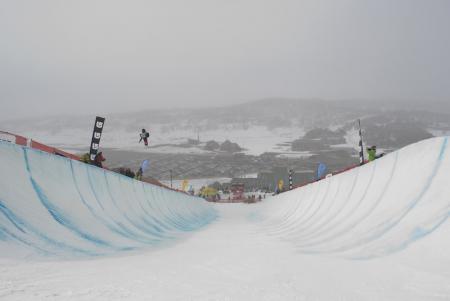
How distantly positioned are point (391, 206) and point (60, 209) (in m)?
6.47

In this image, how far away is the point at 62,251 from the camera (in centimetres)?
572

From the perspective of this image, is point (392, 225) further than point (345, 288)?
Yes

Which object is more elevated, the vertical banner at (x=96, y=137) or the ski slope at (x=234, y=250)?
the vertical banner at (x=96, y=137)

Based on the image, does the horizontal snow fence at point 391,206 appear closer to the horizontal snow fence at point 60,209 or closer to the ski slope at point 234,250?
the ski slope at point 234,250

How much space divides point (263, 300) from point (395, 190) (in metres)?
4.41

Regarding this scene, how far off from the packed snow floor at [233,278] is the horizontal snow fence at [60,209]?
87cm

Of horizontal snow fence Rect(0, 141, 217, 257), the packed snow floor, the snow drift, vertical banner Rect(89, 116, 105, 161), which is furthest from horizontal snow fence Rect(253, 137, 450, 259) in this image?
vertical banner Rect(89, 116, 105, 161)

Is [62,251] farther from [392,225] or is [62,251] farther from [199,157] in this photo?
[199,157]

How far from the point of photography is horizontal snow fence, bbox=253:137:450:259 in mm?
5544

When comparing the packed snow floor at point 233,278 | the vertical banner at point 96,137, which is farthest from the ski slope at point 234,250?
the vertical banner at point 96,137

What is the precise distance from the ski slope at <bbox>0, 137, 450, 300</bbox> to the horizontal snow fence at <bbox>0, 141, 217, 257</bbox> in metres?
0.03

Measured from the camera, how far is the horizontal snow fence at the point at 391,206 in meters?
5.54

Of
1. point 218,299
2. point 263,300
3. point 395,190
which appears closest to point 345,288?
point 263,300

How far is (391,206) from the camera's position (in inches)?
263
